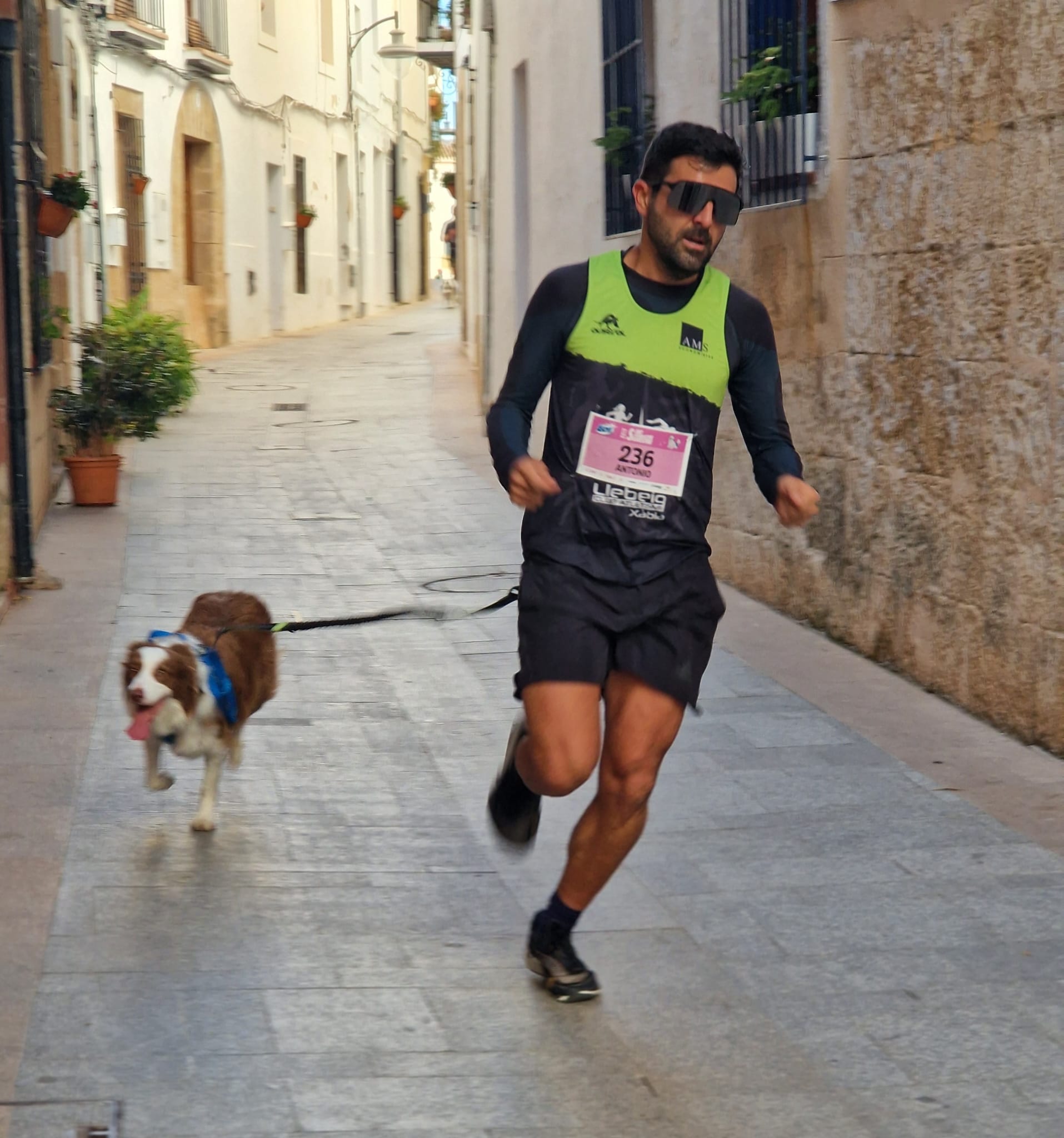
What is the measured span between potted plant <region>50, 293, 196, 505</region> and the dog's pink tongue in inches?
258

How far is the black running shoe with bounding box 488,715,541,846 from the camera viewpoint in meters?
4.17

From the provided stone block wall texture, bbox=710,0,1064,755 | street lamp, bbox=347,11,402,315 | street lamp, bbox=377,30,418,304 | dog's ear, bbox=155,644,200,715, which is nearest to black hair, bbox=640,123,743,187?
dog's ear, bbox=155,644,200,715

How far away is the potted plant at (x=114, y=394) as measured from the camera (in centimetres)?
1116

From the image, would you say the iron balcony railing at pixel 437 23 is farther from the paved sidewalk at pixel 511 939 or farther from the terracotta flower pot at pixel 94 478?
the paved sidewalk at pixel 511 939

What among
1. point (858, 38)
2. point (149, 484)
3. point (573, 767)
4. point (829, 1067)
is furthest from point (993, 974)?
point (149, 484)

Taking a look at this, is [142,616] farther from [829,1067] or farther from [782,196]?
[829,1067]

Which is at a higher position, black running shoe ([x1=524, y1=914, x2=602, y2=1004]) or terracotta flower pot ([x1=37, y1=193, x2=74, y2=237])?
terracotta flower pot ([x1=37, y1=193, x2=74, y2=237])

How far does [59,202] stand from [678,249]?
7.76 m

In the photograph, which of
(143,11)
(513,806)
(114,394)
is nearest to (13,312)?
(114,394)

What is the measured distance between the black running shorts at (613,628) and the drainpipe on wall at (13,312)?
542cm

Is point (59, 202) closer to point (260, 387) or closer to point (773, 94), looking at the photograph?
point (773, 94)

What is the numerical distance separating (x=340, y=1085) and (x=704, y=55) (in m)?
7.21

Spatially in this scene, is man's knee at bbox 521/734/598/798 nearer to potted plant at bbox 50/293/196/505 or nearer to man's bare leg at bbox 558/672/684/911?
man's bare leg at bbox 558/672/684/911

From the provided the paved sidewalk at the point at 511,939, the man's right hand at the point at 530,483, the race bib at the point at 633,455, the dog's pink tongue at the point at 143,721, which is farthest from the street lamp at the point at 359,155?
the man's right hand at the point at 530,483
